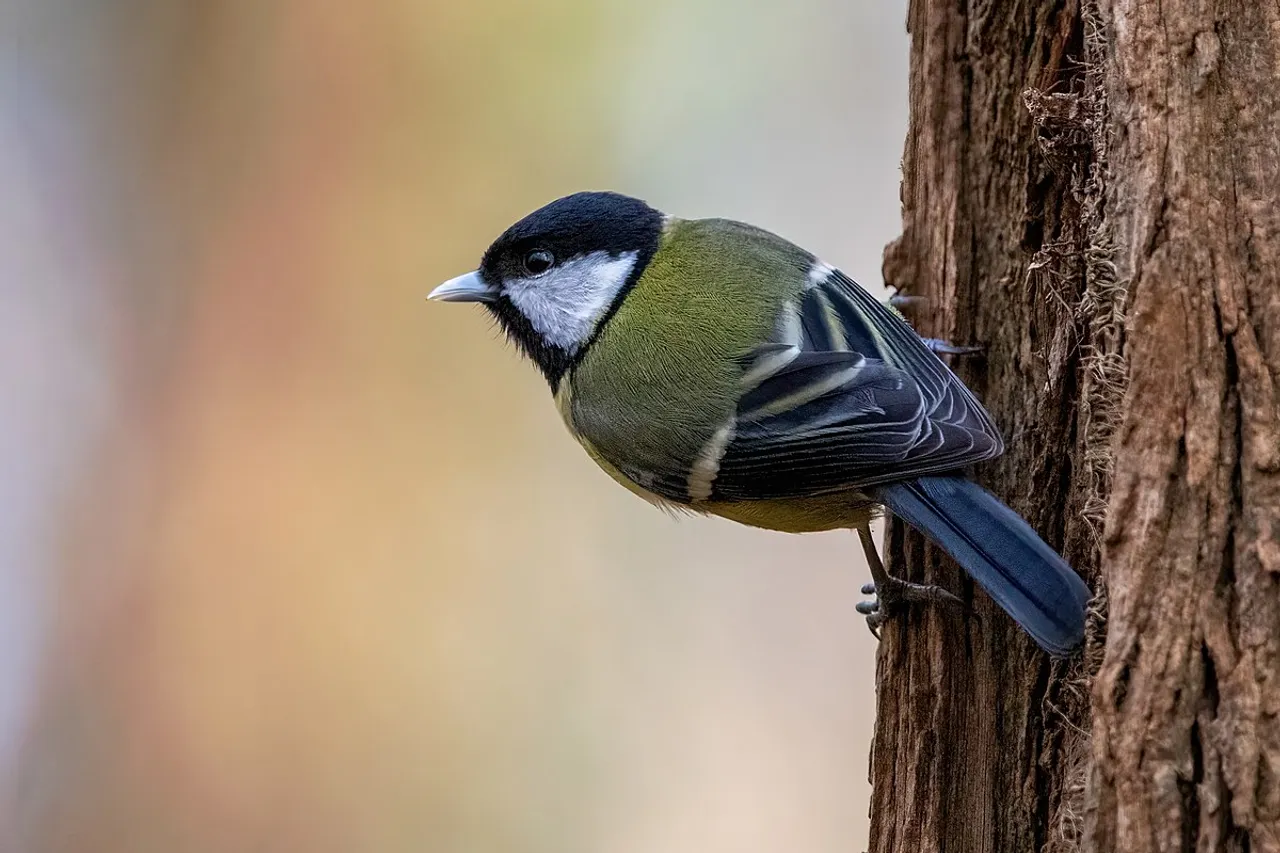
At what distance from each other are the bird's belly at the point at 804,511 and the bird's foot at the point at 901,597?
10 centimetres

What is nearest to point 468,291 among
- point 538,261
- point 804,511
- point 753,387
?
point 538,261

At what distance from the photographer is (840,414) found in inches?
57.9

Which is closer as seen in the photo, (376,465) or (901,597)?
(901,597)

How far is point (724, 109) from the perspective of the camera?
11.0ft

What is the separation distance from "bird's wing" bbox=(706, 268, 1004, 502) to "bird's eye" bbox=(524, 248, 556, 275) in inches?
20.0

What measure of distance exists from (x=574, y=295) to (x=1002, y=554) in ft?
3.06

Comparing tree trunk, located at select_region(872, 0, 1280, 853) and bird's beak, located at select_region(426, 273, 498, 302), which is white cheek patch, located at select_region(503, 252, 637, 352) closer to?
bird's beak, located at select_region(426, 273, 498, 302)

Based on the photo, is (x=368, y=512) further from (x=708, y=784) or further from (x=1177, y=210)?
(x=1177, y=210)

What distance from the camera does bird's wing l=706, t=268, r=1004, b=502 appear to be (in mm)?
1397

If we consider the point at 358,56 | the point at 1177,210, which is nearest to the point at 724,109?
the point at 358,56

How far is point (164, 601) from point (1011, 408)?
231 centimetres

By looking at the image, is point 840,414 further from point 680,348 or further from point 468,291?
point 468,291

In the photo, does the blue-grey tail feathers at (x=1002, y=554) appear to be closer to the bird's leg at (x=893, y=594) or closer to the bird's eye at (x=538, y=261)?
the bird's leg at (x=893, y=594)

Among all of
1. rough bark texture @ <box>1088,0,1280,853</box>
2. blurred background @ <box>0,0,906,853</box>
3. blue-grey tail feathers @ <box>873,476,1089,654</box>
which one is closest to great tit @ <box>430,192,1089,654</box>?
blue-grey tail feathers @ <box>873,476,1089,654</box>
